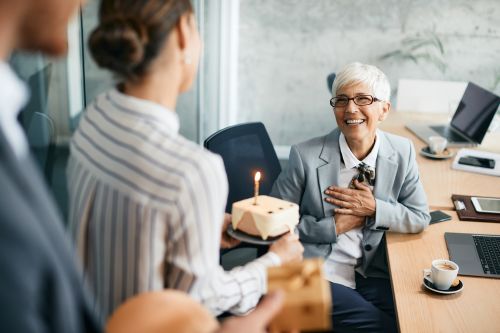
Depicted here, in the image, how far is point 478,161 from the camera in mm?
2994

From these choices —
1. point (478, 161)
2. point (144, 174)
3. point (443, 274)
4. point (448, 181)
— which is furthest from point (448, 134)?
point (144, 174)

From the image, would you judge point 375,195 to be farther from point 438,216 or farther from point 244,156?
point 244,156

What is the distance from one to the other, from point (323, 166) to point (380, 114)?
319 mm

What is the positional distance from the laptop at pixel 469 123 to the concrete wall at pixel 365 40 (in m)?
1.11

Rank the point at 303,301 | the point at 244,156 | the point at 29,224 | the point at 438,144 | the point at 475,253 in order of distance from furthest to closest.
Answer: the point at 438,144
the point at 244,156
the point at 475,253
the point at 303,301
the point at 29,224

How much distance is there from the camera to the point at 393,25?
15.4 feet

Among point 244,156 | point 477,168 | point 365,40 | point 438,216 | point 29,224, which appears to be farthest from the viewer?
point 365,40

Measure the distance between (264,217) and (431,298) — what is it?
65 cm

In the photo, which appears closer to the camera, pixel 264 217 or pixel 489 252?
pixel 264 217

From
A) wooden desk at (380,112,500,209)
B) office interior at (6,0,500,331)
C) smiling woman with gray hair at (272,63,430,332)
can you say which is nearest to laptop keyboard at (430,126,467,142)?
wooden desk at (380,112,500,209)

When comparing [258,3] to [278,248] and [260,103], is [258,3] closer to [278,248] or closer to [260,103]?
[260,103]

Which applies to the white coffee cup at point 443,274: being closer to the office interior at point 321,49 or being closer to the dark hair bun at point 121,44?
the dark hair bun at point 121,44

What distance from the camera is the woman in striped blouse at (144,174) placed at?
0.96m

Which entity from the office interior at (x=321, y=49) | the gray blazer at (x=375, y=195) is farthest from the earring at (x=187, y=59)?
the office interior at (x=321, y=49)
